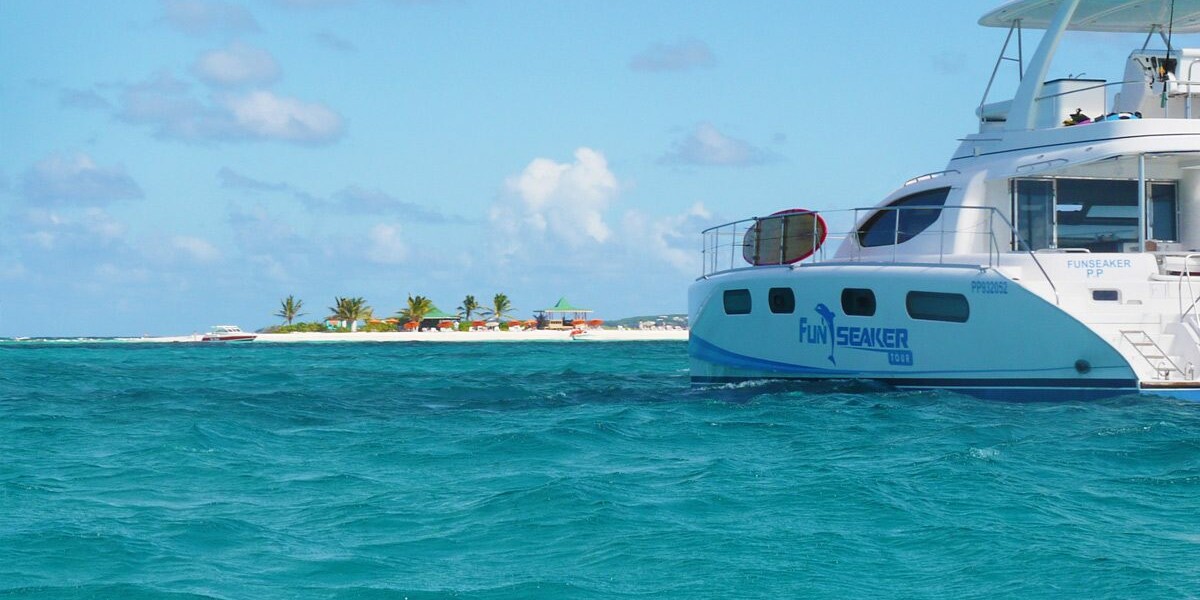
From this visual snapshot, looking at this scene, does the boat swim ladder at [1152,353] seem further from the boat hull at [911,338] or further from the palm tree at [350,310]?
the palm tree at [350,310]

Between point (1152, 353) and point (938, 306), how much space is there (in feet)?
8.92

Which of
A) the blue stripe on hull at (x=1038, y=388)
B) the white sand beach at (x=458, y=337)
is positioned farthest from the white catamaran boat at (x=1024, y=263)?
the white sand beach at (x=458, y=337)

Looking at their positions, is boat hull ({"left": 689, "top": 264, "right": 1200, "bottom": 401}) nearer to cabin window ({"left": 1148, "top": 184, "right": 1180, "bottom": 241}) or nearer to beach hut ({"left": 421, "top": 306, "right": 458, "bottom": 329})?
cabin window ({"left": 1148, "top": 184, "right": 1180, "bottom": 241})

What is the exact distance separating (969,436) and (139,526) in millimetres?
8374

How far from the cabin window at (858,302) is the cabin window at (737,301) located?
2169 mm

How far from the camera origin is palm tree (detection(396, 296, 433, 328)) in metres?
114

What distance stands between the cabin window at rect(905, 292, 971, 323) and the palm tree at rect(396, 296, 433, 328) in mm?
98001

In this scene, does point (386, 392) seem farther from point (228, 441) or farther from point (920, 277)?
point (920, 277)

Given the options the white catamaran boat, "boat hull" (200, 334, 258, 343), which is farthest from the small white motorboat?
the white catamaran boat

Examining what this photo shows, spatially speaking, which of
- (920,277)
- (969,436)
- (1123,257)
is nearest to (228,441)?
(969,436)

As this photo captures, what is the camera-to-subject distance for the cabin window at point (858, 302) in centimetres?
1809

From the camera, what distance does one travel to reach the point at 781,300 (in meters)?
19.6

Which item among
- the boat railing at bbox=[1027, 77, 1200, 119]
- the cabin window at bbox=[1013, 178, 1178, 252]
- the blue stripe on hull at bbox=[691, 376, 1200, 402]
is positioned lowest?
the blue stripe on hull at bbox=[691, 376, 1200, 402]

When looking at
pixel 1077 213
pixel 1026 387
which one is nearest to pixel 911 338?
pixel 1026 387
